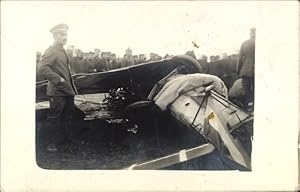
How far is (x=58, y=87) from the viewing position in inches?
27.2

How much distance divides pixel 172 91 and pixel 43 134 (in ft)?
0.68

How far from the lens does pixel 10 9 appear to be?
0.69m

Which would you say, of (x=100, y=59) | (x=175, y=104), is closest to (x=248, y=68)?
(x=175, y=104)

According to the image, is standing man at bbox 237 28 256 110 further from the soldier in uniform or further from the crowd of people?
the soldier in uniform

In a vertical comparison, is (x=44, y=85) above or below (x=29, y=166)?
above

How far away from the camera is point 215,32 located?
0.68 metres

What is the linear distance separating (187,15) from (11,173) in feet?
1.18

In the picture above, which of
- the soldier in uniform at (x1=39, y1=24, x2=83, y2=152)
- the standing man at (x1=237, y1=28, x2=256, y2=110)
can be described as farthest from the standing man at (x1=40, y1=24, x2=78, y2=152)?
the standing man at (x1=237, y1=28, x2=256, y2=110)

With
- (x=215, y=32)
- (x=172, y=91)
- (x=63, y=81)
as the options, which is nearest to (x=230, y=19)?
(x=215, y=32)

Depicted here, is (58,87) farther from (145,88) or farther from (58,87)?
(145,88)

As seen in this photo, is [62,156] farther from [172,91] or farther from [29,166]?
[172,91]

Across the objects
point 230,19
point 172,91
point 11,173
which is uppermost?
point 230,19

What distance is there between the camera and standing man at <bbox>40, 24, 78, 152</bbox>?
69 centimetres

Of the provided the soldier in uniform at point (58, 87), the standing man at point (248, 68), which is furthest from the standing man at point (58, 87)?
the standing man at point (248, 68)
